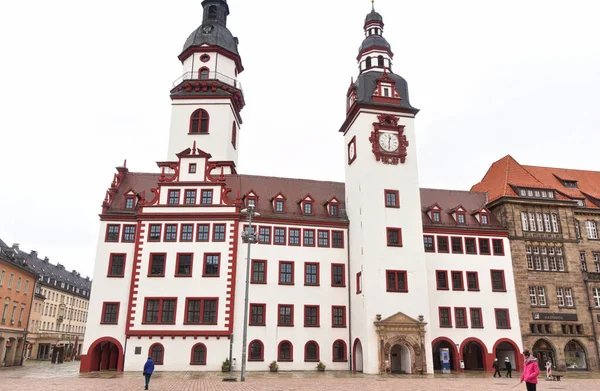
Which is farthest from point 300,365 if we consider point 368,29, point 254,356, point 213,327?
point 368,29

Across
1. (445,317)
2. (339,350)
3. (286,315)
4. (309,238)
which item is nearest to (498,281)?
(445,317)

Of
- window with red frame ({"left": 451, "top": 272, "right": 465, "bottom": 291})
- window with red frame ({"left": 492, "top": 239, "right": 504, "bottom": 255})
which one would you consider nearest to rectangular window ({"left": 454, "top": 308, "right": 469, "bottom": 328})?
window with red frame ({"left": 451, "top": 272, "right": 465, "bottom": 291})

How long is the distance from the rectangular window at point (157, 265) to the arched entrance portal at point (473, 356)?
2765 centimetres

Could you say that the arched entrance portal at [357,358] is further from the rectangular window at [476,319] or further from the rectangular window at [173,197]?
the rectangular window at [173,197]

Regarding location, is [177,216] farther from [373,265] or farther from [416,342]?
[416,342]

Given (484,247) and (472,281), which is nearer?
(472,281)

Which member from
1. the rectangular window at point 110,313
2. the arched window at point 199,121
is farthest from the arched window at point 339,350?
the arched window at point 199,121

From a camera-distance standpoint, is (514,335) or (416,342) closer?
(416,342)

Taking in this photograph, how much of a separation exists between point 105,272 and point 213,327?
1013cm

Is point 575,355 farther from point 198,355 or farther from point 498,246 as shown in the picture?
point 198,355

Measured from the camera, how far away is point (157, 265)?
3875 centimetres

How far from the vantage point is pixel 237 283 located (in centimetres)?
3859

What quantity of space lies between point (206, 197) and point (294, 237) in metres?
8.41

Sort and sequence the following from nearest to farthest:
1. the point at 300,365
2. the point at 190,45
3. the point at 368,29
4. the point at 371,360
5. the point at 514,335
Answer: the point at 371,360, the point at 300,365, the point at 514,335, the point at 368,29, the point at 190,45
